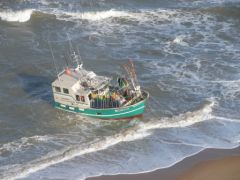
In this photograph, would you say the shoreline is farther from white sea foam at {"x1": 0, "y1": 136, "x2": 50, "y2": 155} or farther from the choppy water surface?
white sea foam at {"x1": 0, "y1": 136, "x2": 50, "y2": 155}

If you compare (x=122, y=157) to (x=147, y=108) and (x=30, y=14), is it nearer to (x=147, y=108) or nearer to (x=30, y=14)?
(x=147, y=108)

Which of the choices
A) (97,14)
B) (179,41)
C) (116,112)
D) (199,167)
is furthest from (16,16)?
(199,167)

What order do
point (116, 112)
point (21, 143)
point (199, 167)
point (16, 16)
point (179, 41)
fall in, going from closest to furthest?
point (199, 167) < point (21, 143) < point (116, 112) < point (179, 41) < point (16, 16)

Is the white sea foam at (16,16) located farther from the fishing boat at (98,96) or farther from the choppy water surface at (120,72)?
the fishing boat at (98,96)

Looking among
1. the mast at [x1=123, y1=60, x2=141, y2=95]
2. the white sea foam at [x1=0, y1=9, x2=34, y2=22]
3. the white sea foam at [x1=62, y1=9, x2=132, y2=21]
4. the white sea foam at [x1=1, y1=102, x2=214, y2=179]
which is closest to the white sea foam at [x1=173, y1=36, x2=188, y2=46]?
the mast at [x1=123, y1=60, x2=141, y2=95]

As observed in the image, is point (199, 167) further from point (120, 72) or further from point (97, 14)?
point (97, 14)

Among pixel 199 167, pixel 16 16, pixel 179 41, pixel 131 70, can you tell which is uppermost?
pixel 16 16
